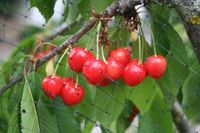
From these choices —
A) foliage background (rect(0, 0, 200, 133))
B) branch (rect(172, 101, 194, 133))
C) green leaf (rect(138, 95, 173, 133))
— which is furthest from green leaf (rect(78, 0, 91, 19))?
branch (rect(172, 101, 194, 133))


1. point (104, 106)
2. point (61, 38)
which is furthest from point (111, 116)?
point (61, 38)

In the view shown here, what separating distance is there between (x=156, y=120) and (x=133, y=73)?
1.37ft

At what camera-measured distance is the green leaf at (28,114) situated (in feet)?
4.85

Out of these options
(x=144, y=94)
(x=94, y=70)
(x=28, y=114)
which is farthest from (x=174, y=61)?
(x=28, y=114)

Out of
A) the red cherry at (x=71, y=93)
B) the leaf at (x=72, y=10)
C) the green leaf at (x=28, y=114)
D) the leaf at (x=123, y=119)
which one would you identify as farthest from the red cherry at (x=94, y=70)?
the leaf at (x=123, y=119)

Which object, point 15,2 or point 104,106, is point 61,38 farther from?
point 15,2

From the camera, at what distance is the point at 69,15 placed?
1.83 meters

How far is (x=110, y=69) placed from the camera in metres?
1.37

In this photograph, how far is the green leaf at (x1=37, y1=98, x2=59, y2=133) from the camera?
5.17ft

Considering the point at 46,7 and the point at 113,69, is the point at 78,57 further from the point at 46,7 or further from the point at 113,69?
the point at 46,7

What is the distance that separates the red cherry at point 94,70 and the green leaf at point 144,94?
0.25 m

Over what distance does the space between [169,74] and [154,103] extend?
0.47ft

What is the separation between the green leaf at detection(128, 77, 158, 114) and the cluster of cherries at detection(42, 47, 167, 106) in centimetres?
17

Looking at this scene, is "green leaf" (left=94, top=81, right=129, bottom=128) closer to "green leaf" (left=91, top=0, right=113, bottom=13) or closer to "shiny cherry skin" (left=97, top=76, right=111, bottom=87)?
"shiny cherry skin" (left=97, top=76, right=111, bottom=87)
